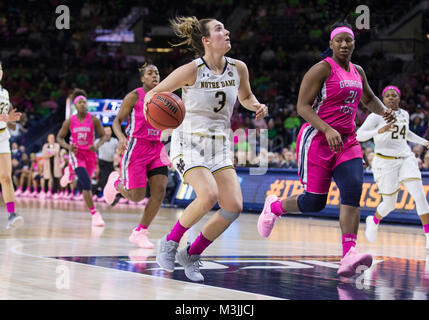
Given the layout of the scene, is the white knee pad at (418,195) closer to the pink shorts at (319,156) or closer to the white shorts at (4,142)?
the pink shorts at (319,156)

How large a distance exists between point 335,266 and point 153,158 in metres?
2.82

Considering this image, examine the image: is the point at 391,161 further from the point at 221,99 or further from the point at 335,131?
the point at 221,99

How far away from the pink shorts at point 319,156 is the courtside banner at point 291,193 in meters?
7.36

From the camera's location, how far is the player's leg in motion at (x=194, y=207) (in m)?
5.87

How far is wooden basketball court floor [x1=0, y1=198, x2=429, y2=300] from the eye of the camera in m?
5.30

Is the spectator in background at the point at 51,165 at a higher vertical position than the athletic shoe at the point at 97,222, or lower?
higher

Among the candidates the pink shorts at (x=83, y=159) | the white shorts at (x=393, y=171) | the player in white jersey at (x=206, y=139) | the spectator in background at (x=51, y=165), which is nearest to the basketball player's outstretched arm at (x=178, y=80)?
the player in white jersey at (x=206, y=139)

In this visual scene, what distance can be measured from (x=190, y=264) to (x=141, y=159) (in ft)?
9.97

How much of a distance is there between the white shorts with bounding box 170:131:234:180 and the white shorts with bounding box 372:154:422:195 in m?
4.57

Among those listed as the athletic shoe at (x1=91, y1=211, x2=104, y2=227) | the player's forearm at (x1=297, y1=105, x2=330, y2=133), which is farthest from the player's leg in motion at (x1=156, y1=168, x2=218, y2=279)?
the athletic shoe at (x1=91, y1=211, x2=104, y2=227)

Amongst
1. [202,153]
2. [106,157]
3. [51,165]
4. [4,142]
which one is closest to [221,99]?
[202,153]

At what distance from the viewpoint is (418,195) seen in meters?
9.73

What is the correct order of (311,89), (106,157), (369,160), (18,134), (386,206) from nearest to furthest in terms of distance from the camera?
(311,89)
(386,206)
(369,160)
(106,157)
(18,134)

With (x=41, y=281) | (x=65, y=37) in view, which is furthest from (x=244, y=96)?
(x=65, y=37)
